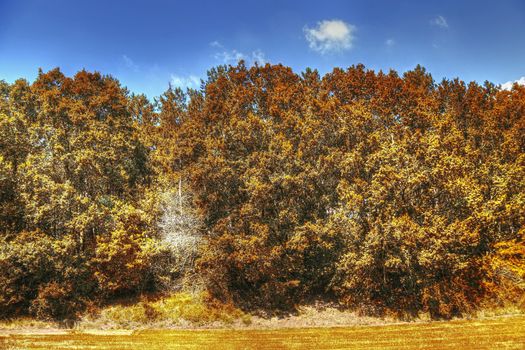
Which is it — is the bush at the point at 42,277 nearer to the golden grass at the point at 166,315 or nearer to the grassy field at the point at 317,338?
the golden grass at the point at 166,315

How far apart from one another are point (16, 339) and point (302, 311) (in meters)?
19.7

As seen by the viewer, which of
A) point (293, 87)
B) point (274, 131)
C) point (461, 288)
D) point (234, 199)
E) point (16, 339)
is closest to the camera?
point (16, 339)

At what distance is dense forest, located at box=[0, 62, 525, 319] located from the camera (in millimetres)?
27125

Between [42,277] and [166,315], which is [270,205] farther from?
[42,277]

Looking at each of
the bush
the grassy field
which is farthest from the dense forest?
the grassy field

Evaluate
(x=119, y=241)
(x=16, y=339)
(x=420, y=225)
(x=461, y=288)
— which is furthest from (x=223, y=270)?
(x=461, y=288)

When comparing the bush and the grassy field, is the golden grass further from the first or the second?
the bush

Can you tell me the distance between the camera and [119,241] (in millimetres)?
29516

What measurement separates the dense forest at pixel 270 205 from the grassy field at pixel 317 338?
3725 mm

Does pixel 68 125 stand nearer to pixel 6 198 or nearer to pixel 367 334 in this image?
pixel 6 198

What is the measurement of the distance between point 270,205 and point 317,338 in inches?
445

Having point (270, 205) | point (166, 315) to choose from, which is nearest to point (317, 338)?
point (270, 205)

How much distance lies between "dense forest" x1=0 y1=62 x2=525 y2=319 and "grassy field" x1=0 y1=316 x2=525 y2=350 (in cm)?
373

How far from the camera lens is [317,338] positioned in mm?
22547
